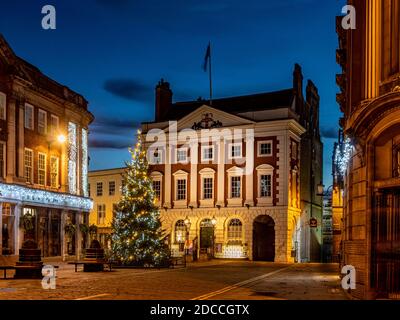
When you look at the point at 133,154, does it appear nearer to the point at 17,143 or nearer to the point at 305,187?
the point at 17,143

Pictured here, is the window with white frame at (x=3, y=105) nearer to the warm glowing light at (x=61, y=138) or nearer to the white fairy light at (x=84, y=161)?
the warm glowing light at (x=61, y=138)

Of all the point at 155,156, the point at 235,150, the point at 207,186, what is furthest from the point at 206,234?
the point at 155,156

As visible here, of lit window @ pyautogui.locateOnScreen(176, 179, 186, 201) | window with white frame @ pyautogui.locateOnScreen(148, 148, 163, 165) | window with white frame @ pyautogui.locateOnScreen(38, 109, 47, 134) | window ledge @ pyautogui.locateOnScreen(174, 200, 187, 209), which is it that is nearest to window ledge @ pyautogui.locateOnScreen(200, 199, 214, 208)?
window ledge @ pyautogui.locateOnScreen(174, 200, 187, 209)

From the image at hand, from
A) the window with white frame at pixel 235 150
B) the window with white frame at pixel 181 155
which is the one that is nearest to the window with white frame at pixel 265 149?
the window with white frame at pixel 235 150

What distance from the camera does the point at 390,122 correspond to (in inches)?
670

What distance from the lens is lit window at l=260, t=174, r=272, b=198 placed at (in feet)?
171

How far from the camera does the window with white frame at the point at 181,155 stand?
56522 mm

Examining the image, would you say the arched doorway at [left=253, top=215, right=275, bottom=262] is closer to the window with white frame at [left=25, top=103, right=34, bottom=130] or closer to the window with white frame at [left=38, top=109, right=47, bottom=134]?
the window with white frame at [left=38, top=109, right=47, bottom=134]

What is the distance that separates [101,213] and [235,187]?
1774 centimetres

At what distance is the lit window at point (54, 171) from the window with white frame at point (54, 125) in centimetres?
175

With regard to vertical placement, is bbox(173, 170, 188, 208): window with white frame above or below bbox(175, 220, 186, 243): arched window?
above

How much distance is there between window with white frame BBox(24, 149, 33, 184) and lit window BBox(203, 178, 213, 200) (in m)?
19.6

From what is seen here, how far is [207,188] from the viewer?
181 ft
